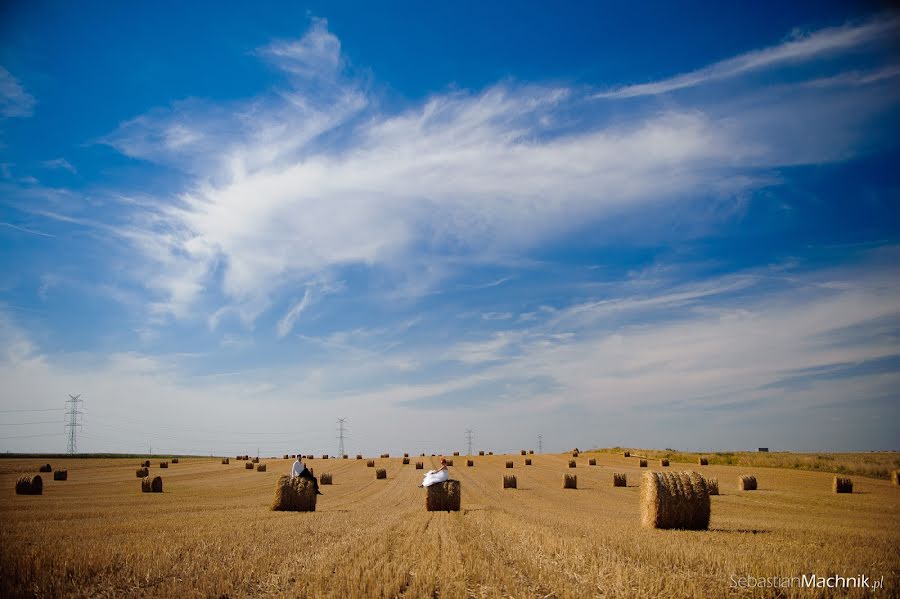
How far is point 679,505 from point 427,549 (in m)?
7.52

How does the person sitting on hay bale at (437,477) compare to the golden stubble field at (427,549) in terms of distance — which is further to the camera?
→ the person sitting on hay bale at (437,477)

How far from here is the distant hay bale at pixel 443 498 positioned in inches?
736

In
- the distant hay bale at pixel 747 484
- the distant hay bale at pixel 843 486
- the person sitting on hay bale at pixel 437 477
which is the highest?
the person sitting on hay bale at pixel 437 477

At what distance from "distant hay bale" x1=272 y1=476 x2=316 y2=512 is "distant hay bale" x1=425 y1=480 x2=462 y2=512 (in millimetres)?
3926

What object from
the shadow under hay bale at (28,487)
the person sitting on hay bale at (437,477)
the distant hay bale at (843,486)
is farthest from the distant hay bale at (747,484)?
the shadow under hay bale at (28,487)

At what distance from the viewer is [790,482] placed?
28859mm

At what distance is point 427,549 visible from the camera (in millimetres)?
9688

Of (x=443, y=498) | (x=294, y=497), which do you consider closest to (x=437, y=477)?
(x=443, y=498)

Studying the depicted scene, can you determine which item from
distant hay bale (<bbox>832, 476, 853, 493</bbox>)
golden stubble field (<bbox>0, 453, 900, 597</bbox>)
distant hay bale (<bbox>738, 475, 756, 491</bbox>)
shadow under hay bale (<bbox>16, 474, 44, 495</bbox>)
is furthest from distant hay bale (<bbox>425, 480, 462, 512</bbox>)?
shadow under hay bale (<bbox>16, 474, 44, 495</bbox>)

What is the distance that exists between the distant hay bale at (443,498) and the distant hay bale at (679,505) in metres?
6.63

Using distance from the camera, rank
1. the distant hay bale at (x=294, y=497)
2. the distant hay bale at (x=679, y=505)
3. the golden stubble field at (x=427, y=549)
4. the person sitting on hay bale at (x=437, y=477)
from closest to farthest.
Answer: the golden stubble field at (x=427, y=549) < the distant hay bale at (x=679, y=505) < the distant hay bale at (x=294, y=497) < the person sitting on hay bale at (x=437, y=477)

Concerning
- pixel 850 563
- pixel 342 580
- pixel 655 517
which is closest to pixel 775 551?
pixel 850 563

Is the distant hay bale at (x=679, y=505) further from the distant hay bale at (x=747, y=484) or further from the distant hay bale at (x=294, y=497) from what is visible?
the distant hay bale at (x=747, y=484)

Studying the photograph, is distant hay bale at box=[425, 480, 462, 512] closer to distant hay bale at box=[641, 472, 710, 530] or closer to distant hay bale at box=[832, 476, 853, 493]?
distant hay bale at box=[641, 472, 710, 530]
